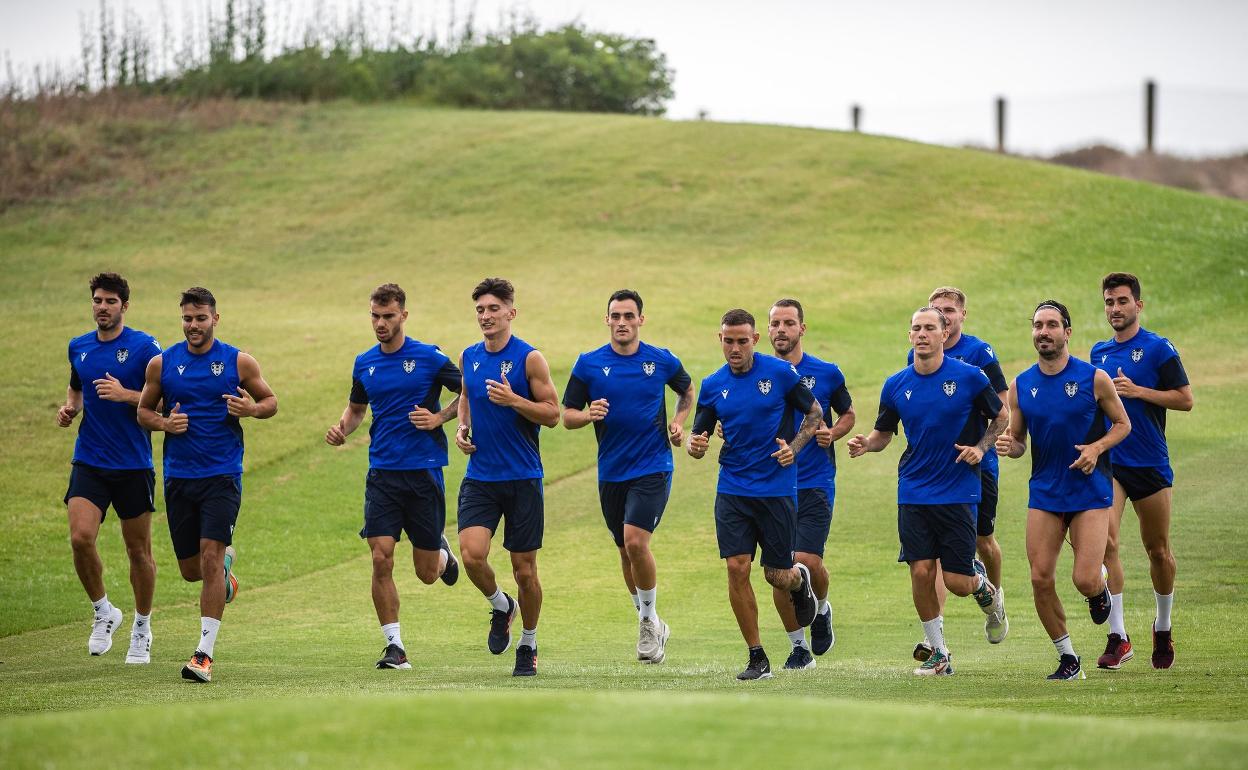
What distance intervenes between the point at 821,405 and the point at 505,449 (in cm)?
292

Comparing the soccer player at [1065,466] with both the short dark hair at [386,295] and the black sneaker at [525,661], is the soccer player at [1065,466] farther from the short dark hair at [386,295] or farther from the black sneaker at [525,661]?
the short dark hair at [386,295]

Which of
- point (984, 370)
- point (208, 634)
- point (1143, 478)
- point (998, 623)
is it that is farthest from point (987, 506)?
point (208, 634)

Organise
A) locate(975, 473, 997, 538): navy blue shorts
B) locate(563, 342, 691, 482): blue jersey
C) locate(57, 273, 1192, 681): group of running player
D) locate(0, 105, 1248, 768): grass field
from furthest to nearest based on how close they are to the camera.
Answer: locate(975, 473, 997, 538): navy blue shorts, locate(563, 342, 691, 482): blue jersey, locate(57, 273, 1192, 681): group of running player, locate(0, 105, 1248, 768): grass field

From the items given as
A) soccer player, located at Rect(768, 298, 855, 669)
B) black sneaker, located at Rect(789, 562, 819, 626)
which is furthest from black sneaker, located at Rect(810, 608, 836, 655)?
black sneaker, located at Rect(789, 562, 819, 626)

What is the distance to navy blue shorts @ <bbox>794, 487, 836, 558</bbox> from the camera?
43.3 feet

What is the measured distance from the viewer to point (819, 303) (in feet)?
116

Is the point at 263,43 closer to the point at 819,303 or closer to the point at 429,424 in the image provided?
the point at 819,303

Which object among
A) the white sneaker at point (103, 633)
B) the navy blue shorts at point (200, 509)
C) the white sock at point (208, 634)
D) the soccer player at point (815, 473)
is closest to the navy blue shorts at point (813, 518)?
the soccer player at point (815, 473)

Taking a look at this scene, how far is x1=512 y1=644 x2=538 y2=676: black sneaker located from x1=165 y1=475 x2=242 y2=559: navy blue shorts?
2.62 m

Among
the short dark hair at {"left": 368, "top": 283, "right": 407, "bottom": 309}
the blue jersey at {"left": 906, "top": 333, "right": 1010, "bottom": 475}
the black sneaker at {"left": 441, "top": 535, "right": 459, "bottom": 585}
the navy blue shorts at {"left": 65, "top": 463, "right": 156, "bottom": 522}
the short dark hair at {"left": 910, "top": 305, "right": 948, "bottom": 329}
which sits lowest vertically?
the black sneaker at {"left": 441, "top": 535, "right": 459, "bottom": 585}

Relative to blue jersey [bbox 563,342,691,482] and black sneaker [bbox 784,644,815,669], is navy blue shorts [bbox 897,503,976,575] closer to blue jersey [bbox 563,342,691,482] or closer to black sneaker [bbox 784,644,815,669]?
black sneaker [bbox 784,644,815,669]

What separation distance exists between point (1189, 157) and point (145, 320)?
3900 centimetres

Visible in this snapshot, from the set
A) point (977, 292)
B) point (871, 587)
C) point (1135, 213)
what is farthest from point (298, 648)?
point (1135, 213)

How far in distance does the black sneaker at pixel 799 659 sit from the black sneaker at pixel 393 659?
3202 millimetres
